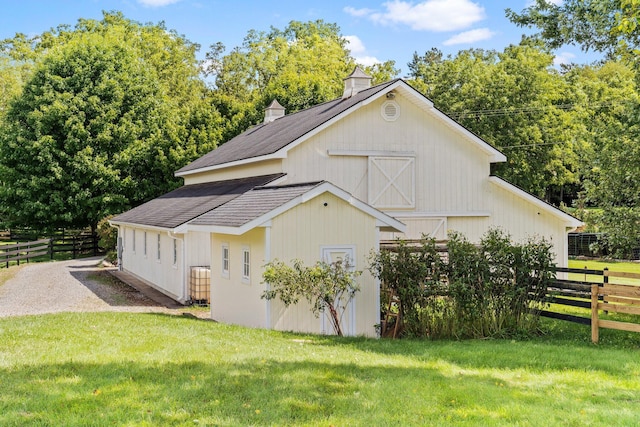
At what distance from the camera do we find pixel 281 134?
22.7 m

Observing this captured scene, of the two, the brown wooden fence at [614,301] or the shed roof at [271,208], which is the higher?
the shed roof at [271,208]

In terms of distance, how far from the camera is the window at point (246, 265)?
47.3ft

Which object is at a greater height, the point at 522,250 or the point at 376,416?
the point at 522,250

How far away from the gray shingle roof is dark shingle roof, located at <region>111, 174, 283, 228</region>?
8.75 feet

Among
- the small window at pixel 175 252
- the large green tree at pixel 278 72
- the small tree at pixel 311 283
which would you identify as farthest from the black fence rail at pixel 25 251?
the small tree at pixel 311 283

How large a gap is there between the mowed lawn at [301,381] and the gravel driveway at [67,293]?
6.21 meters

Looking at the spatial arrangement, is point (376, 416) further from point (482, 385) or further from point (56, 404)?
point (56, 404)

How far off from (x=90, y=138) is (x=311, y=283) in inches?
1059

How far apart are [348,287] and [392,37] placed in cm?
1873

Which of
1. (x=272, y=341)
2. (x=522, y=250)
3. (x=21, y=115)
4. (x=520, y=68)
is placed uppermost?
(x=520, y=68)

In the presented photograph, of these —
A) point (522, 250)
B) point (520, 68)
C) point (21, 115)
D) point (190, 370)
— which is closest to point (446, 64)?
point (520, 68)

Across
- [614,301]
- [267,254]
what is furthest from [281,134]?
[614,301]

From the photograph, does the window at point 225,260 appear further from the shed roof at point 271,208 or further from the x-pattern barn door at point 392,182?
the x-pattern barn door at point 392,182

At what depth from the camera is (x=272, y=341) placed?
36.5ft
